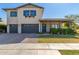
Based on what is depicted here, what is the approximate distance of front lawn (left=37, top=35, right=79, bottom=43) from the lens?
11116 mm

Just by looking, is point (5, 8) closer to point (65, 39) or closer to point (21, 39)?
point (21, 39)

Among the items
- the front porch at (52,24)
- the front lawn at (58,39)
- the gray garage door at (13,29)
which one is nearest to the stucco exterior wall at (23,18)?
the gray garage door at (13,29)

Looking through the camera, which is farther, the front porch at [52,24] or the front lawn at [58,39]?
the front lawn at [58,39]

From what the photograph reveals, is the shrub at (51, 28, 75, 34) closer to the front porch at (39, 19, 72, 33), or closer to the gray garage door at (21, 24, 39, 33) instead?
the front porch at (39, 19, 72, 33)

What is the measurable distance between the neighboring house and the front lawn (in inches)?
17.3

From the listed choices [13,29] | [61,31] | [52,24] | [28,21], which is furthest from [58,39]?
[13,29]

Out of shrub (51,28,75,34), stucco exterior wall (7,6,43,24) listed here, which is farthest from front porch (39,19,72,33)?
stucco exterior wall (7,6,43,24)

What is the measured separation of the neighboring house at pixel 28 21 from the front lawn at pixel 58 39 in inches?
17.3

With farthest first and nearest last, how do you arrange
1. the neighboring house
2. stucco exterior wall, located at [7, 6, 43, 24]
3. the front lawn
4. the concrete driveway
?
stucco exterior wall, located at [7, 6, 43, 24] < the concrete driveway < the neighboring house < the front lawn

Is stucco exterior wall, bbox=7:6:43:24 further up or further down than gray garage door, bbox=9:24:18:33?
further up

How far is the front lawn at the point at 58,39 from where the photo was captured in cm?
1112

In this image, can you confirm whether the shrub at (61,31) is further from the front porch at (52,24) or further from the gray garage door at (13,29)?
the gray garage door at (13,29)

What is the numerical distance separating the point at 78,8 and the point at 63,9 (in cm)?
87
